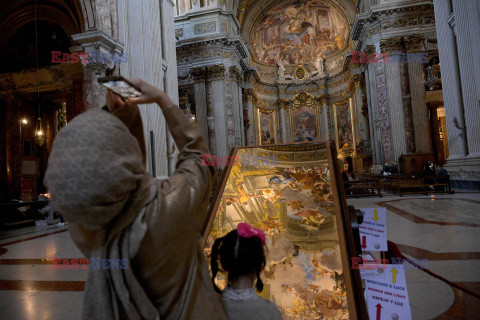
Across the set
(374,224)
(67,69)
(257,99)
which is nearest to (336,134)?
(257,99)

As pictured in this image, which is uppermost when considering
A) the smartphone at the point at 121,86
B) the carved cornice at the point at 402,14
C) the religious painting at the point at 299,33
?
the religious painting at the point at 299,33

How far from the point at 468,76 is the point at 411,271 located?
885cm

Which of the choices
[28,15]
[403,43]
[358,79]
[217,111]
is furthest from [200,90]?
[403,43]

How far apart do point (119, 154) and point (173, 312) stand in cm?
52

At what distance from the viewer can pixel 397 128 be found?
1520 cm

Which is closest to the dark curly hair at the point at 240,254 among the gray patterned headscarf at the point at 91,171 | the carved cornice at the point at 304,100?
the gray patterned headscarf at the point at 91,171

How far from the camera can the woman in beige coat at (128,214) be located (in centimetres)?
74

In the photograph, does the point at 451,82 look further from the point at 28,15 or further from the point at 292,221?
the point at 28,15

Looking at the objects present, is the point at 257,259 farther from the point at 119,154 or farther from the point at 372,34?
the point at 372,34

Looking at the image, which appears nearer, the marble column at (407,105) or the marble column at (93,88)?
Result: the marble column at (93,88)

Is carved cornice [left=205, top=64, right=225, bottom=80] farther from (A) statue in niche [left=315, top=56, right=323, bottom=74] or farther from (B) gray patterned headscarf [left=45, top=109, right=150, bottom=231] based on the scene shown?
(B) gray patterned headscarf [left=45, top=109, right=150, bottom=231]

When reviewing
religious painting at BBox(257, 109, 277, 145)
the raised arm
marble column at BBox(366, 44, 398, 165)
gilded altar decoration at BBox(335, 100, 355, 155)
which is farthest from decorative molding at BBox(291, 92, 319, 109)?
the raised arm

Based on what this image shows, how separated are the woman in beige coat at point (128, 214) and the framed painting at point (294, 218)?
1054mm

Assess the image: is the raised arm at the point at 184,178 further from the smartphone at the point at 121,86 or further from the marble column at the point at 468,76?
the marble column at the point at 468,76
